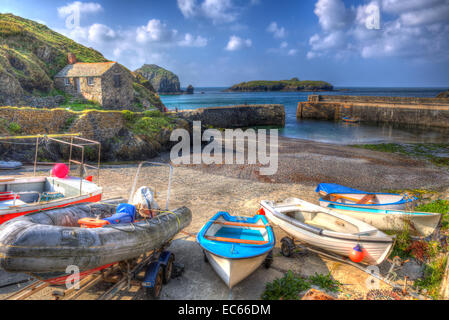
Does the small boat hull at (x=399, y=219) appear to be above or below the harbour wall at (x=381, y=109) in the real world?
below

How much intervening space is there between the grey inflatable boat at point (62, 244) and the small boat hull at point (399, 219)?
267 inches

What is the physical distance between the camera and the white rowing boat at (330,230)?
7101mm

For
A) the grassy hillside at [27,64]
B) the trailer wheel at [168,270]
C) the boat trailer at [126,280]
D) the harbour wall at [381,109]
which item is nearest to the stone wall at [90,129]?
the grassy hillside at [27,64]

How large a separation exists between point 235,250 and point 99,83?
25678 mm

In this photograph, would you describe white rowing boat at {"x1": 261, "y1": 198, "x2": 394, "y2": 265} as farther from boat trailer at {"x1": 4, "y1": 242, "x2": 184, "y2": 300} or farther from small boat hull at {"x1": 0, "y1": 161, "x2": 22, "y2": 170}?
small boat hull at {"x1": 0, "y1": 161, "x2": 22, "y2": 170}

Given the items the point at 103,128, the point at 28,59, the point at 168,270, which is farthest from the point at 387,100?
the point at 168,270

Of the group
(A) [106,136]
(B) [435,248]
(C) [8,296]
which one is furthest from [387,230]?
(A) [106,136]

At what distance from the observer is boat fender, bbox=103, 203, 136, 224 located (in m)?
6.58

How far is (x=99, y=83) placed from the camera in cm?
2714

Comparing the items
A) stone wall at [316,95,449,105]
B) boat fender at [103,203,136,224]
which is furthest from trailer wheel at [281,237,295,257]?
stone wall at [316,95,449,105]

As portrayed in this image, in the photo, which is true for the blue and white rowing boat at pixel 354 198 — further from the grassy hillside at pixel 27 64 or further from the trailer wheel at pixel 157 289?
the grassy hillside at pixel 27 64

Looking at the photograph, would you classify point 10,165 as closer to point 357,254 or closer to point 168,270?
point 168,270
